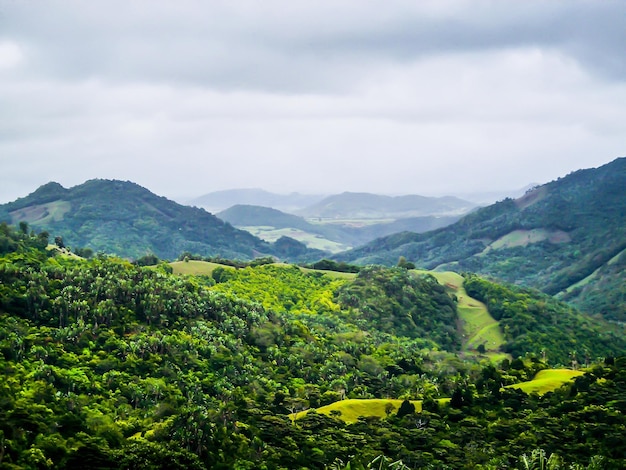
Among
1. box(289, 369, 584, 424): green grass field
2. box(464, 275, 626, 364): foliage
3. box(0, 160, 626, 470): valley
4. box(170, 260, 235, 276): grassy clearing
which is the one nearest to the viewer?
box(0, 160, 626, 470): valley

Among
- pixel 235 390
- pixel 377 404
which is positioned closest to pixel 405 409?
pixel 377 404

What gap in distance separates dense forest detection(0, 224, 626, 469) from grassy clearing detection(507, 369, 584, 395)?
2737 millimetres

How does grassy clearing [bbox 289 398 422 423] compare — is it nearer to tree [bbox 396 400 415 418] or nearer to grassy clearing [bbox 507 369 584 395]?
tree [bbox 396 400 415 418]

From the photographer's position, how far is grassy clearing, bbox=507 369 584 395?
3379 inches

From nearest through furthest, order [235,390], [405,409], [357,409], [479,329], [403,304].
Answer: [405,409]
[357,409]
[235,390]
[403,304]
[479,329]

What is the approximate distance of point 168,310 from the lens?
106 metres

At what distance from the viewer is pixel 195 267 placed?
18662 cm

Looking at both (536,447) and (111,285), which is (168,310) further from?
(536,447)

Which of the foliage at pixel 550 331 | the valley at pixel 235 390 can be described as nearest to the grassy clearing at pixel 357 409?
the valley at pixel 235 390

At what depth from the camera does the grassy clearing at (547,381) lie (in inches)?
3379

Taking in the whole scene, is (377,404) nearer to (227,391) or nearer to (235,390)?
(235,390)

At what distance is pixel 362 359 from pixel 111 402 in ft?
162

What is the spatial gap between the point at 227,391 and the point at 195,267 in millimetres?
107094

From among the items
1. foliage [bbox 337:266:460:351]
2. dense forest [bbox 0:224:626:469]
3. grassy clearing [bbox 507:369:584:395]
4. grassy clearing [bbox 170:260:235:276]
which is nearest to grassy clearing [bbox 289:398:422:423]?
dense forest [bbox 0:224:626:469]
